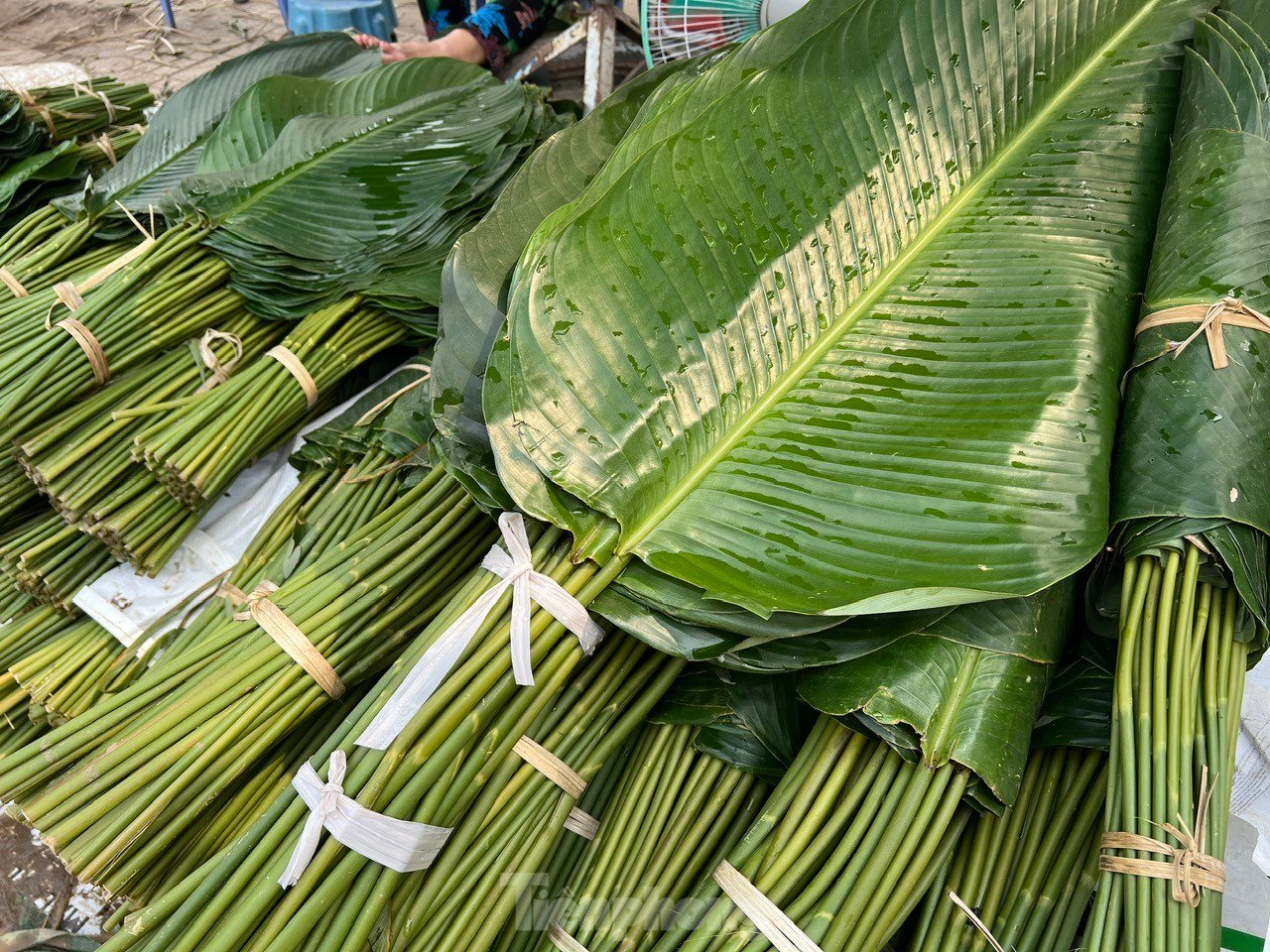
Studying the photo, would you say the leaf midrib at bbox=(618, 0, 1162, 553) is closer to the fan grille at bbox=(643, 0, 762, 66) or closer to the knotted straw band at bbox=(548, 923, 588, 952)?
the knotted straw band at bbox=(548, 923, 588, 952)

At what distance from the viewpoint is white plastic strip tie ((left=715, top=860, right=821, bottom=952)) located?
91 cm

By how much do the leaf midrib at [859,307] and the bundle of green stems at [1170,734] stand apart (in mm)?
463

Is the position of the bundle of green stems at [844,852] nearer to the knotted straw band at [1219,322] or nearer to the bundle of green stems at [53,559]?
the knotted straw band at [1219,322]

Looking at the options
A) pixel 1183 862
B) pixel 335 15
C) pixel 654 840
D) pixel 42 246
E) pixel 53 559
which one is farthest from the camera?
pixel 335 15

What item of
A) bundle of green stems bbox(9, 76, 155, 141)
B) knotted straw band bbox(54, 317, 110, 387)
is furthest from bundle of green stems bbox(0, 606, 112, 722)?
bundle of green stems bbox(9, 76, 155, 141)

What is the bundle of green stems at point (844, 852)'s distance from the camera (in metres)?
0.93

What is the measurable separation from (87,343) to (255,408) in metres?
0.33

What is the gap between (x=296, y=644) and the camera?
1.11m

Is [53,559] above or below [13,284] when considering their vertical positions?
below

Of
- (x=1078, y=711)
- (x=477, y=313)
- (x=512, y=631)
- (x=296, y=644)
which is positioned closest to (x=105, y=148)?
(x=477, y=313)

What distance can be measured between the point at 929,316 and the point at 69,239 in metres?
1.85

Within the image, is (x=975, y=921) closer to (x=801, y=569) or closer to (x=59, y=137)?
(x=801, y=569)

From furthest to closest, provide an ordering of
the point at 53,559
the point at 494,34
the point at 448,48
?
the point at 494,34 < the point at 448,48 < the point at 53,559

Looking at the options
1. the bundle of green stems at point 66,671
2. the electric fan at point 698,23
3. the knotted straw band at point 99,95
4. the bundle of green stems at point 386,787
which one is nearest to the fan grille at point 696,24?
the electric fan at point 698,23
